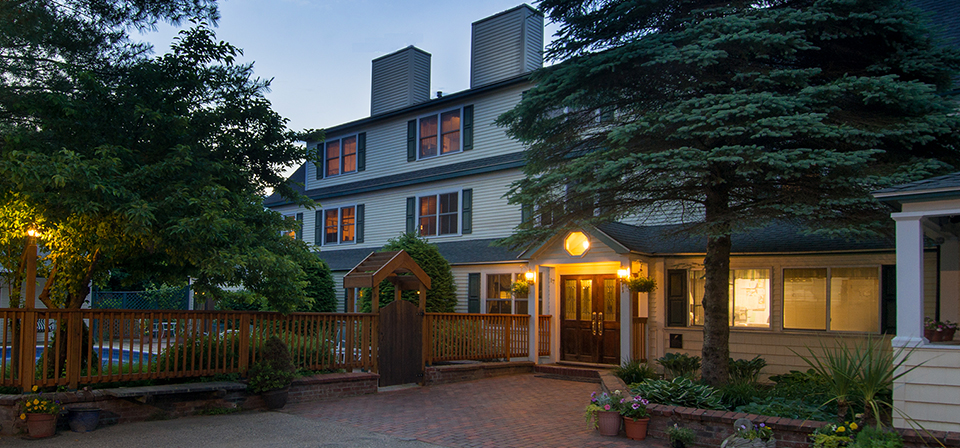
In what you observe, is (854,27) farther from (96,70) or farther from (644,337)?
(96,70)

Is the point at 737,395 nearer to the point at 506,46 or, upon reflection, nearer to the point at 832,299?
the point at 832,299

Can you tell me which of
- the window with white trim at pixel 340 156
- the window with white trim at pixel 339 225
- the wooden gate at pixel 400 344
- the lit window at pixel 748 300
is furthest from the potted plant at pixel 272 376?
the window with white trim at pixel 340 156

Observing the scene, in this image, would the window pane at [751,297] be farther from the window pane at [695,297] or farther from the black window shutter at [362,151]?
the black window shutter at [362,151]

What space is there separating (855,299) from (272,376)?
1014cm

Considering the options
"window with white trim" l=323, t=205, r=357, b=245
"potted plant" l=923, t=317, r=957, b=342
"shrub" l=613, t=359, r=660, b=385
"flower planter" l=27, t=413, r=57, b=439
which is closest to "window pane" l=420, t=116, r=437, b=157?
"window with white trim" l=323, t=205, r=357, b=245

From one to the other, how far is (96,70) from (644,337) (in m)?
11.0

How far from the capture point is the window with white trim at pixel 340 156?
74.8ft

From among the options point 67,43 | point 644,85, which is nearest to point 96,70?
point 67,43

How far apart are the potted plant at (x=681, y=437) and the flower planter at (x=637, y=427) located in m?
0.40

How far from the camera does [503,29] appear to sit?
20766mm

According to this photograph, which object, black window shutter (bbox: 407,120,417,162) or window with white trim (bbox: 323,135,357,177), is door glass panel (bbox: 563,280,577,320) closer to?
black window shutter (bbox: 407,120,417,162)

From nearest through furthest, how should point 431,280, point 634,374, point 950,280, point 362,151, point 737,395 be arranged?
point 737,395 → point 950,280 → point 634,374 → point 431,280 → point 362,151

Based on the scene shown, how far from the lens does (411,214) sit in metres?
20.6

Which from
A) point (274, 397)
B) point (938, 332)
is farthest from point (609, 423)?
point (274, 397)
